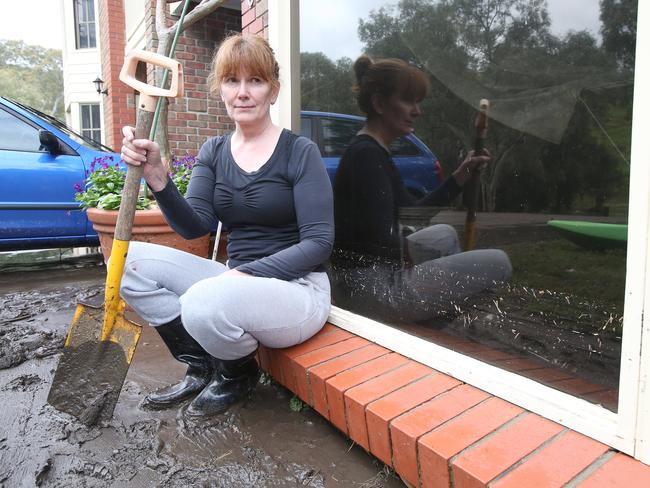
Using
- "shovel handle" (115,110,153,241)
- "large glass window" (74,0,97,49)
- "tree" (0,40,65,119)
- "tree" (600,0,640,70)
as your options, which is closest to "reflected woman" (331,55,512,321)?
"tree" (600,0,640,70)

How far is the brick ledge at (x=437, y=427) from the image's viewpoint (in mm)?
1072

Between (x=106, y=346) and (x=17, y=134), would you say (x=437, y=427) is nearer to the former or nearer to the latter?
(x=106, y=346)

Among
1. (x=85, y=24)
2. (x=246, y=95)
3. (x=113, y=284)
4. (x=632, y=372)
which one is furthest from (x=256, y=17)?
(x=85, y=24)

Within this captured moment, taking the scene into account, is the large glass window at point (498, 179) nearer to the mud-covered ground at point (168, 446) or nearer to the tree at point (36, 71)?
the mud-covered ground at point (168, 446)

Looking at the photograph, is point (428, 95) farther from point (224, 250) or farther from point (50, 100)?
point (50, 100)

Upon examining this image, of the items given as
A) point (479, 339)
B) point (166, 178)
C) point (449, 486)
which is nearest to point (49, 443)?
point (166, 178)

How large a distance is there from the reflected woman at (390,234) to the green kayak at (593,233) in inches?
9.0

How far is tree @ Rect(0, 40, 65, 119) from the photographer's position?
4297 centimetres

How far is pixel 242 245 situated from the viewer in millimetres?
1821

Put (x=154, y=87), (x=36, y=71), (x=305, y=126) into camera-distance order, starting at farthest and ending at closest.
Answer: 1. (x=36, y=71)
2. (x=305, y=126)
3. (x=154, y=87)

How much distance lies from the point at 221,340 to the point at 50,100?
50.2 meters

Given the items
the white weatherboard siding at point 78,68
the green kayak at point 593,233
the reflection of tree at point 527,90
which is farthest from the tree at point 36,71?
the green kayak at point 593,233

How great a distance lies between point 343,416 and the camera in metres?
1.51

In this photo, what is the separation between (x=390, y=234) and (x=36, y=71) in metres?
51.4
